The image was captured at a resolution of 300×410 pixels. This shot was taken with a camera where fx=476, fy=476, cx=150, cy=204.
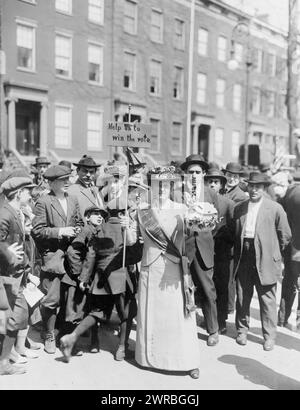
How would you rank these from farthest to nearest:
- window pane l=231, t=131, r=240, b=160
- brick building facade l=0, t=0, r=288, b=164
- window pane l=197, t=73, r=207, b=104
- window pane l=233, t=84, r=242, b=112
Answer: window pane l=231, t=131, r=240, b=160
window pane l=233, t=84, r=242, b=112
window pane l=197, t=73, r=207, b=104
brick building facade l=0, t=0, r=288, b=164

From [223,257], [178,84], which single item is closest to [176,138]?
[178,84]

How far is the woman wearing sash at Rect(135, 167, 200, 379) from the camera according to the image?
177 inches

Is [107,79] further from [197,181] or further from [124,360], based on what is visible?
[124,360]

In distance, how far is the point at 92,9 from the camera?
672 inches

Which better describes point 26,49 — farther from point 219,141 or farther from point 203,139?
point 219,141

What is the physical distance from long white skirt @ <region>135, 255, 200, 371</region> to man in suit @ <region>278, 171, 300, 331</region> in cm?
208

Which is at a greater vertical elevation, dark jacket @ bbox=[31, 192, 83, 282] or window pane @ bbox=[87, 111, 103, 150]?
window pane @ bbox=[87, 111, 103, 150]

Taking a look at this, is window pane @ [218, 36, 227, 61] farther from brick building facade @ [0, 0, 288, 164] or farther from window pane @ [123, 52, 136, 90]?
window pane @ [123, 52, 136, 90]

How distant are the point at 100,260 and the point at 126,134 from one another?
4.52 ft

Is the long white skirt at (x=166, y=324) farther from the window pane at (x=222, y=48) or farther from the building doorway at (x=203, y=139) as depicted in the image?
the building doorway at (x=203, y=139)

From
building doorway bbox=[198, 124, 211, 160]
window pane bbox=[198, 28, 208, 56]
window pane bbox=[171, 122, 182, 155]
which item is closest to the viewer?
window pane bbox=[198, 28, 208, 56]

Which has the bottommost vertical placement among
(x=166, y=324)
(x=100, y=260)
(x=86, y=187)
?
(x=166, y=324)

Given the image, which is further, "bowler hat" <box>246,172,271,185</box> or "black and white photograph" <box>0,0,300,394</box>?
"bowler hat" <box>246,172,271,185</box>

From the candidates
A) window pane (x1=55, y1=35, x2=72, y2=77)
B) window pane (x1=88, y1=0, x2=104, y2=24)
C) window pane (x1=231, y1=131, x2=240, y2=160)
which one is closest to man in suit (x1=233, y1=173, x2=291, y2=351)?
window pane (x1=55, y1=35, x2=72, y2=77)
